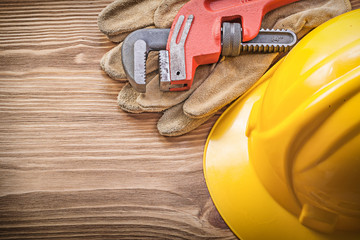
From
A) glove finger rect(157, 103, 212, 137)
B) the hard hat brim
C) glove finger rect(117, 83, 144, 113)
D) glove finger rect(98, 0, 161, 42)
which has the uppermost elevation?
glove finger rect(98, 0, 161, 42)

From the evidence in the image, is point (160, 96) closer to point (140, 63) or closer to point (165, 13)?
point (140, 63)

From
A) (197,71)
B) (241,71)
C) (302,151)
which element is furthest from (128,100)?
(302,151)

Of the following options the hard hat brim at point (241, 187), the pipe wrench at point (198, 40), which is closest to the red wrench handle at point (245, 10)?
the pipe wrench at point (198, 40)

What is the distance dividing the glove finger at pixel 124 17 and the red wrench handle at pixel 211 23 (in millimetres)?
104

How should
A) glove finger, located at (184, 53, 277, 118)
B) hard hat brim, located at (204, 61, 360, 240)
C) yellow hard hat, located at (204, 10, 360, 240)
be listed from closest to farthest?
yellow hard hat, located at (204, 10, 360, 240), hard hat brim, located at (204, 61, 360, 240), glove finger, located at (184, 53, 277, 118)

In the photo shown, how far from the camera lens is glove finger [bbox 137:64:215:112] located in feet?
2.44

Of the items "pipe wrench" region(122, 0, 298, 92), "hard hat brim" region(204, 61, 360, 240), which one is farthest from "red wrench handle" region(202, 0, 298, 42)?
"hard hat brim" region(204, 61, 360, 240)

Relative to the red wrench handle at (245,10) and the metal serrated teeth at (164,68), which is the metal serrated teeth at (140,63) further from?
the red wrench handle at (245,10)

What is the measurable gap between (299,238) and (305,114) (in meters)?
0.30

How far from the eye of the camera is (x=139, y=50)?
0.71 metres

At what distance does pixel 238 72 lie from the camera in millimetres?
760

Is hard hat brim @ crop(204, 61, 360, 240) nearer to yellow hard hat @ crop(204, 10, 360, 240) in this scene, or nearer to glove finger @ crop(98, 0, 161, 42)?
yellow hard hat @ crop(204, 10, 360, 240)

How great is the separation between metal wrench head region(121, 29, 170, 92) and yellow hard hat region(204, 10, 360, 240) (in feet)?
0.79

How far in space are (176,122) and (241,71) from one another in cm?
21
